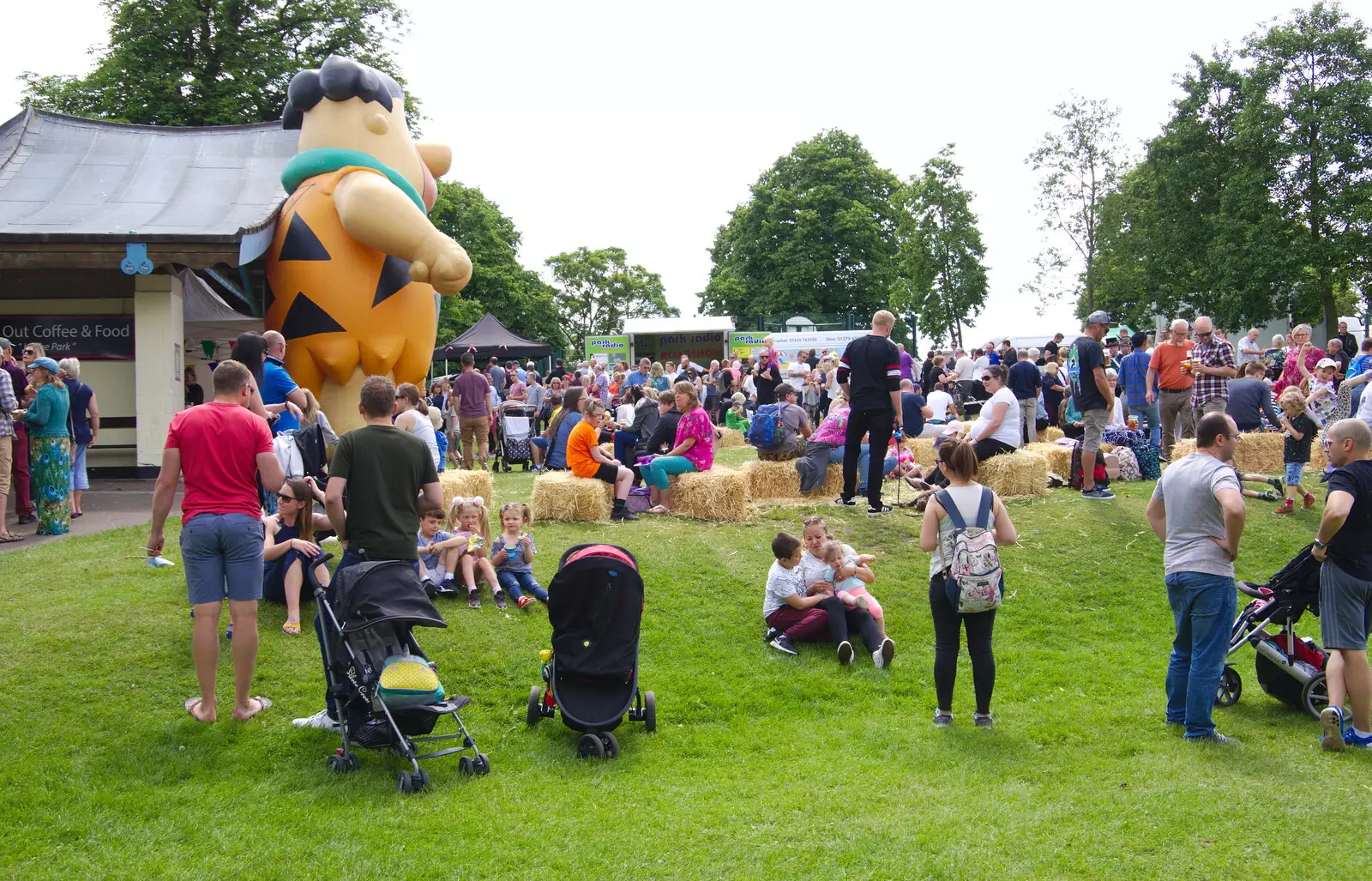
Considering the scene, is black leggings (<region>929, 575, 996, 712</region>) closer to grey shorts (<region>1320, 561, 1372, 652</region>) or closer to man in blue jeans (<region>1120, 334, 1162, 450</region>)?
grey shorts (<region>1320, 561, 1372, 652</region>)

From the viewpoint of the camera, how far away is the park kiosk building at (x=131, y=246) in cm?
1164

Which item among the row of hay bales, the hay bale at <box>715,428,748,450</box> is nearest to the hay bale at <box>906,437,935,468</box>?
the row of hay bales

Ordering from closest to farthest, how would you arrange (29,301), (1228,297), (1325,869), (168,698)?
(1325,869) → (168,698) → (29,301) → (1228,297)

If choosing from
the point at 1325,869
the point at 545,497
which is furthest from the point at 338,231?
the point at 1325,869

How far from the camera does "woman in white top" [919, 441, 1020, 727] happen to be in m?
6.25

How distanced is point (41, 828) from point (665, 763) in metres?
3.04

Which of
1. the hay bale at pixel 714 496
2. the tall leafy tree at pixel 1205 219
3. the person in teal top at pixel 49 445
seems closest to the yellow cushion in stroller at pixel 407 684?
the hay bale at pixel 714 496

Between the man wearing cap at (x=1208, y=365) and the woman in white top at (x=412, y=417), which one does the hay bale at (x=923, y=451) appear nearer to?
the man wearing cap at (x=1208, y=365)

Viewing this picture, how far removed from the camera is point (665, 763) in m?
6.07

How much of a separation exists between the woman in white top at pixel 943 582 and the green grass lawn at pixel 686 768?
0.30 meters

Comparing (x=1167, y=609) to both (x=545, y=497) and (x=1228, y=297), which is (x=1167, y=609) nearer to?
(x=545, y=497)

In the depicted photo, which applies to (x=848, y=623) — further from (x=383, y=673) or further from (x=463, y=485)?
(x=463, y=485)

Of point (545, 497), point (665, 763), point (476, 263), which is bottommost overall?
point (665, 763)

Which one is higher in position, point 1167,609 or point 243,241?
point 243,241
